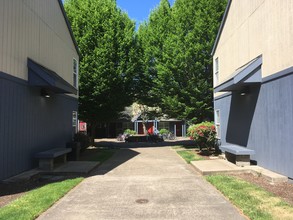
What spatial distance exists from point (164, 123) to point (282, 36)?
34.6 metres

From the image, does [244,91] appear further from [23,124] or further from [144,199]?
[23,124]

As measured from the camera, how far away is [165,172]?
35.8 feet

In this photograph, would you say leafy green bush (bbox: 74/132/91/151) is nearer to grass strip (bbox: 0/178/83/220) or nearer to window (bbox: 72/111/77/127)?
window (bbox: 72/111/77/127)

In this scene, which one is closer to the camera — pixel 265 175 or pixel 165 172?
pixel 265 175

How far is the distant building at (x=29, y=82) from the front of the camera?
880cm

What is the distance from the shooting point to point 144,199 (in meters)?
6.96

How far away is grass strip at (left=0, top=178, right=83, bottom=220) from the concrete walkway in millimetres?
182

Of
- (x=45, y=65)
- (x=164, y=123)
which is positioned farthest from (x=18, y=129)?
(x=164, y=123)

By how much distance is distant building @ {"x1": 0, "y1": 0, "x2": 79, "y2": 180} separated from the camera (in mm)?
8797

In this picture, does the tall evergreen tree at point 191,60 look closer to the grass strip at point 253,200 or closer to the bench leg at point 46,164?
the bench leg at point 46,164

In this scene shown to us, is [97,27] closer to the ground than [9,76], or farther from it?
farther from it

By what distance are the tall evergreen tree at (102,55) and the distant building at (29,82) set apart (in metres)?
6.58

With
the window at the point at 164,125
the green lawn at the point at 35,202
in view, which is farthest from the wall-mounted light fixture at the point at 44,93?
the window at the point at 164,125

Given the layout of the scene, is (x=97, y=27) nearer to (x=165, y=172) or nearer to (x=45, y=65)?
(x=45, y=65)
